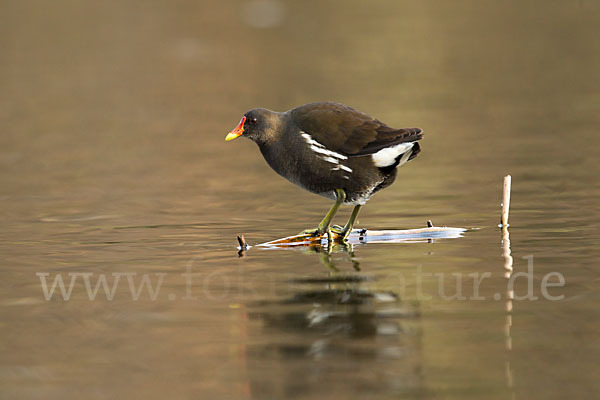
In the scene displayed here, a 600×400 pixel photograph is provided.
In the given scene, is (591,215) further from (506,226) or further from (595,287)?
(595,287)

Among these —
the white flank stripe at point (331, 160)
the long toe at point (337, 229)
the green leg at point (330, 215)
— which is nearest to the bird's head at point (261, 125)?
the white flank stripe at point (331, 160)

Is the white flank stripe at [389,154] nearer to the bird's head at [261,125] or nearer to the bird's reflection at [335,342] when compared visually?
the bird's head at [261,125]

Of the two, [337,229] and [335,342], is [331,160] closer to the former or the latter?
[337,229]

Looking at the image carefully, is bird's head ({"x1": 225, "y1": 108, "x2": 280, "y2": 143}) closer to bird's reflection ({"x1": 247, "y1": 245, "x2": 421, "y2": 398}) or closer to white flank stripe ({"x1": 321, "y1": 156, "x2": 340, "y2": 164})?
white flank stripe ({"x1": 321, "y1": 156, "x2": 340, "y2": 164})

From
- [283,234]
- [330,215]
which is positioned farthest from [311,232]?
[283,234]

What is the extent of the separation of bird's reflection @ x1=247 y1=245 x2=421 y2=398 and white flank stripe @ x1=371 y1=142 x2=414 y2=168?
1.66 m

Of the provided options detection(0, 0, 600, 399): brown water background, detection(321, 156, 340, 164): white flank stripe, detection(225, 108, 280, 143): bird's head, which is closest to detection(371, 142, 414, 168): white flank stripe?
detection(321, 156, 340, 164): white flank stripe

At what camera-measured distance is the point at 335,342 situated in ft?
19.8

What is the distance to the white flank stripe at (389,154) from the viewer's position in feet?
29.8

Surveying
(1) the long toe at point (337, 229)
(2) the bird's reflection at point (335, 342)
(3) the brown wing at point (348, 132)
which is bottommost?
(2) the bird's reflection at point (335, 342)

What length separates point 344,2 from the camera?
44594mm

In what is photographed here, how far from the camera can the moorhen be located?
9.05m

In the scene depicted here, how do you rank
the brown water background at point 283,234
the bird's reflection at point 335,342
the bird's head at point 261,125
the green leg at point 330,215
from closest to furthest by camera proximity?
the bird's reflection at point 335,342, the brown water background at point 283,234, the bird's head at point 261,125, the green leg at point 330,215

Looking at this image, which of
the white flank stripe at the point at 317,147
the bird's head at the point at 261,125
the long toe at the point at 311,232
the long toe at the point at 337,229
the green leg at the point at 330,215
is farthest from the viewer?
the long toe at the point at 337,229
